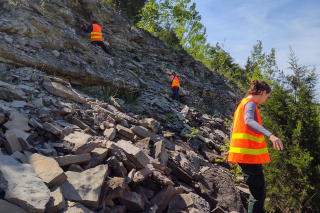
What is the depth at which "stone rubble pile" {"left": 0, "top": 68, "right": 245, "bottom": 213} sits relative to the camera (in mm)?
2117

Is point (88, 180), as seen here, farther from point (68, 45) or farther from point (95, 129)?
point (68, 45)

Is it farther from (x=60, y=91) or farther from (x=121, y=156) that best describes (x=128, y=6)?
(x=121, y=156)

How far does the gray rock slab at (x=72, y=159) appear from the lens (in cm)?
261

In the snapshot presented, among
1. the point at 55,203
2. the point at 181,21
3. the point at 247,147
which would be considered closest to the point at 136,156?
the point at 55,203

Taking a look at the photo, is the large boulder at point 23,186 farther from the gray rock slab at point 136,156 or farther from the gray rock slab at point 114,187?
the gray rock slab at point 136,156

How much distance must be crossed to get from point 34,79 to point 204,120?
18.4ft

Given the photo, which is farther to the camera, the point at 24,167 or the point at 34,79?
the point at 34,79

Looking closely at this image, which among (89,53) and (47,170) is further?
(89,53)

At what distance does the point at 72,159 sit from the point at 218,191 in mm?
2414

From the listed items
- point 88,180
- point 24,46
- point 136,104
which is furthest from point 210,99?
point 88,180

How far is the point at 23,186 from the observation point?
1.96 m

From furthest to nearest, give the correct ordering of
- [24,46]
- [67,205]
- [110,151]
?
[24,46] → [110,151] → [67,205]

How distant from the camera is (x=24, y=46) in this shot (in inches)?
227

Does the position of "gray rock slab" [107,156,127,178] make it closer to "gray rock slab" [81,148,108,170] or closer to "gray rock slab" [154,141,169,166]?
"gray rock slab" [81,148,108,170]
